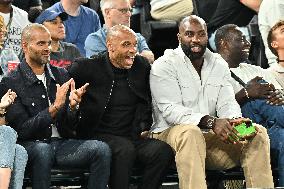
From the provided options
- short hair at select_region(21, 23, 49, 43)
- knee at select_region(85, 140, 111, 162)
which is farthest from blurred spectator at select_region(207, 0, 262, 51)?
knee at select_region(85, 140, 111, 162)

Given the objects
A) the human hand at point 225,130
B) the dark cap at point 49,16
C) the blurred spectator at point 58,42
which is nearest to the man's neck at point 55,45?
the blurred spectator at point 58,42

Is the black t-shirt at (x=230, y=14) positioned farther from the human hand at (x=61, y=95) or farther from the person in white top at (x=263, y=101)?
the human hand at (x=61, y=95)

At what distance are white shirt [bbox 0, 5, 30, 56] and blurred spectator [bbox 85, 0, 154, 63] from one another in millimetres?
584

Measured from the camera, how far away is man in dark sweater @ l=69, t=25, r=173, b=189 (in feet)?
19.1

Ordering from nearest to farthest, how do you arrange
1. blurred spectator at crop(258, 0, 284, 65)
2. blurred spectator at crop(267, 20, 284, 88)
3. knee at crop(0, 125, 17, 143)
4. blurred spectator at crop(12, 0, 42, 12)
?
knee at crop(0, 125, 17, 143), blurred spectator at crop(267, 20, 284, 88), blurred spectator at crop(12, 0, 42, 12), blurred spectator at crop(258, 0, 284, 65)

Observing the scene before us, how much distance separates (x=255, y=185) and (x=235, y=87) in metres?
1.04

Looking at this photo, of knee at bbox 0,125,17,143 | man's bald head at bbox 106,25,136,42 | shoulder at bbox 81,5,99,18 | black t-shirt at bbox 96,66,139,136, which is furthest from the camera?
shoulder at bbox 81,5,99,18

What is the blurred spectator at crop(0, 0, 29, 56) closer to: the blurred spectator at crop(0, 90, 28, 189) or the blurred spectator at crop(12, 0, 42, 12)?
the blurred spectator at crop(12, 0, 42, 12)

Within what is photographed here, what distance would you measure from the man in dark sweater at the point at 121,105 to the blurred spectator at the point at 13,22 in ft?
3.66

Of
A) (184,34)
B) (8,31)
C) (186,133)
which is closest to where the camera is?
(186,133)

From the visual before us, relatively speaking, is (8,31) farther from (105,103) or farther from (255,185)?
(255,185)

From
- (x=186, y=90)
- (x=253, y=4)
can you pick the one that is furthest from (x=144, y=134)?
(x=253, y=4)

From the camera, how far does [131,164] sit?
5.74m

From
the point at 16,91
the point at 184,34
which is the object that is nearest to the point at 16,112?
the point at 16,91
